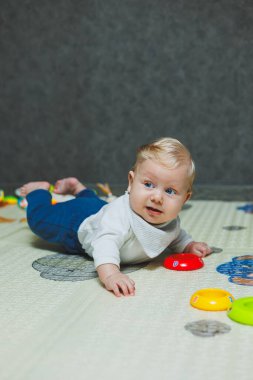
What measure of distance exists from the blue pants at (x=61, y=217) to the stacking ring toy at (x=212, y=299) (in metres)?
0.39

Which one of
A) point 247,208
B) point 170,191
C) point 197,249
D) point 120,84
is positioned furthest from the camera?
point 120,84

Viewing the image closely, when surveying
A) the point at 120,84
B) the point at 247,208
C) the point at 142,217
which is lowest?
the point at 247,208

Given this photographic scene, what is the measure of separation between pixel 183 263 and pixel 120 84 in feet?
3.77

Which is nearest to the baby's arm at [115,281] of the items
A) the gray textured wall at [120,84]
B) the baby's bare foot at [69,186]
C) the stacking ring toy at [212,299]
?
the stacking ring toy at [212,299]

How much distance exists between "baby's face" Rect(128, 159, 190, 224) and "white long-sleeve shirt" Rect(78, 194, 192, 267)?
3 cm

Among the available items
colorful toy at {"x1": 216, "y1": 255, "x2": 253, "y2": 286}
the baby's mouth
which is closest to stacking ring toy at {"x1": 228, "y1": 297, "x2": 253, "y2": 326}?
colorful toy at {"x1": 216, "y1": 255, "x2": 253, "y2": 286}

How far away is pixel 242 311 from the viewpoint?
0.88 meters

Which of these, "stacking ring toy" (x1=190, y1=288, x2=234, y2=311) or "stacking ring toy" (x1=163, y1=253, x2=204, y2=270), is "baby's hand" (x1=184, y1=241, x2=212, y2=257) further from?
"stacking ring toy" (x1=190, y1=288, x2=234, y2=311)

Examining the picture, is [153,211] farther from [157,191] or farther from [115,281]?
[115,281]

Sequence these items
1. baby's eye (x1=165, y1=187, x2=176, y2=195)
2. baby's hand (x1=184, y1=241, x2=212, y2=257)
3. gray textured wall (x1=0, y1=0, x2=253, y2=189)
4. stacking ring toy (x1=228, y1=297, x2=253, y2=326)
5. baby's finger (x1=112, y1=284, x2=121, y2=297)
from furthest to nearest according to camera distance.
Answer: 1. gray textured wall (x1=0, y1=0, x2=253, y2=189)
2. baby's hand (x1=184, y1=241, x2=212, y2=257)
3. baby's eye (x1=165, y1=187, x2=176, y2=195)
4. baby's finger (x1=112, y1=284, x2=121, y2=297)
5. stacking ring toy (x1=228, y1=297, x2=253, y2=326)

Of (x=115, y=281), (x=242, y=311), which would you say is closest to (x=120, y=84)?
(x=115, y=281)

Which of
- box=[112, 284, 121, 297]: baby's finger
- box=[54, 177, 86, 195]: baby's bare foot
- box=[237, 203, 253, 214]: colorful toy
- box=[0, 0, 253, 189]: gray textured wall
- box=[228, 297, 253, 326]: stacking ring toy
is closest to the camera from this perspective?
box=[228, 297, 253, 326]: stacking ring toy

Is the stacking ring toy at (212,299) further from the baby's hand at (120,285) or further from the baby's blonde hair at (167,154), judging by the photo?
the baby's blonde hair at (167,154)

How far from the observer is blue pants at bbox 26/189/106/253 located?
4.29 feet
